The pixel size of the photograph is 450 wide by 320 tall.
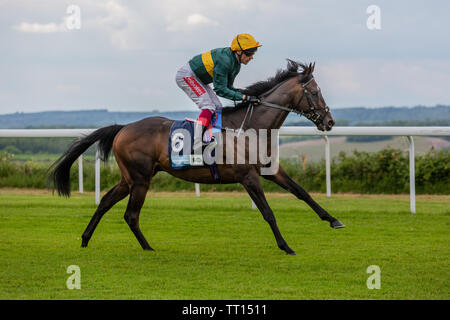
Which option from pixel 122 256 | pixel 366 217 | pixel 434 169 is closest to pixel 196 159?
pixel 122 256

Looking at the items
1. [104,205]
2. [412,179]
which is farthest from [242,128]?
[412,179]

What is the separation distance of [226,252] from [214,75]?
5.18 feet

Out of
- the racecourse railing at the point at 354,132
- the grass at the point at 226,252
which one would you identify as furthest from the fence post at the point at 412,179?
the grass at the point at 226,252

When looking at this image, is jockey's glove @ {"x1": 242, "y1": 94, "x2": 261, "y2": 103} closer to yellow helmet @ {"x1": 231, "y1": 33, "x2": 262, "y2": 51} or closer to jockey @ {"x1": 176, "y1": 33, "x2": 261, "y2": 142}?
jockey @ {"x1": 176, "y1": 33, "x2": 261, "y2": 142}

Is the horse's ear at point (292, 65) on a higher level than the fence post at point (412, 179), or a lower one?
higher

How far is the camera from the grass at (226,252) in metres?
4.63

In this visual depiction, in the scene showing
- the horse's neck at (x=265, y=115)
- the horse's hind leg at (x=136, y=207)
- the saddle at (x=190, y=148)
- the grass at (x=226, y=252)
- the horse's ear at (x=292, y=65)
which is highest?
the horse's ear at (x=292, y=65)

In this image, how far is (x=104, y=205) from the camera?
660cm

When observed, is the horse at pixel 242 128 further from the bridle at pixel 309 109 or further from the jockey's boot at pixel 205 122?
the jockey's boot at pixel 205 122

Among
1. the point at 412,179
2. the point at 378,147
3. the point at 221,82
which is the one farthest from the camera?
the point at 378,147

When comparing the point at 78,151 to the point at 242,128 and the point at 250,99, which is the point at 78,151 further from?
the point at 250,99

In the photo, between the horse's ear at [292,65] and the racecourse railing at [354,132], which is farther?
the racecourse railing at [354,132]

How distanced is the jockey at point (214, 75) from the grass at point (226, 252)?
1295 millimetres

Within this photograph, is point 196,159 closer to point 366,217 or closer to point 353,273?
point 353,273
